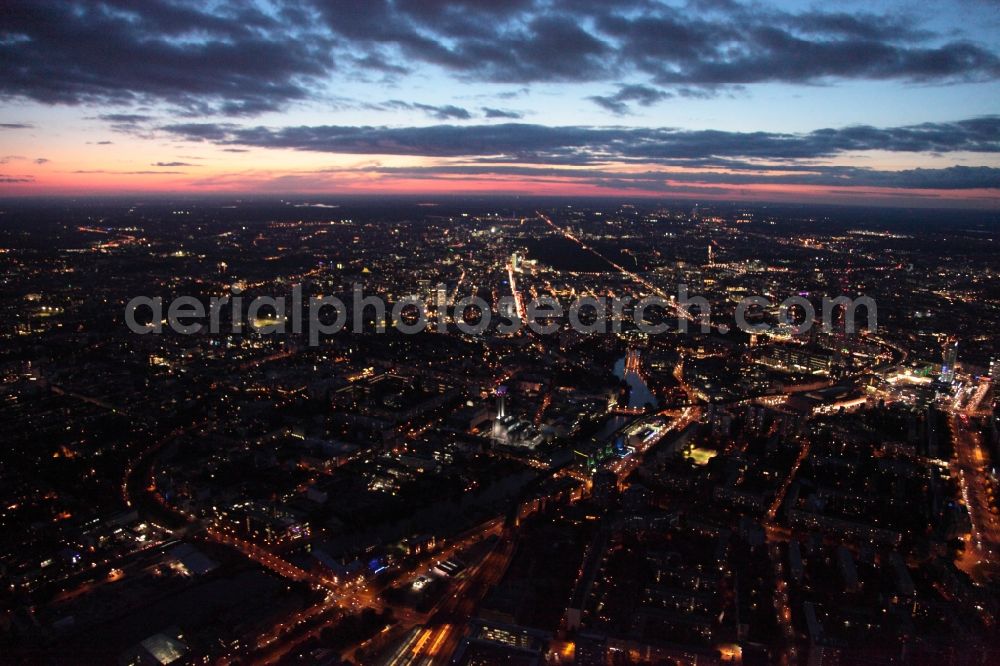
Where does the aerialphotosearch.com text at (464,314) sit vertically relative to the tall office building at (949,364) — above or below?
above

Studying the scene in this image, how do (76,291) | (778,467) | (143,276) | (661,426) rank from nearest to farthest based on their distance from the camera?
(778,467)
(661,426)
(76,291)
(143,276)

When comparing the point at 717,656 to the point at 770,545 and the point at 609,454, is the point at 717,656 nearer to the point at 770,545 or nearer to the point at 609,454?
the point at 770,545

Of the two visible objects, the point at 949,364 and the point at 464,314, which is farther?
the point at 464,314

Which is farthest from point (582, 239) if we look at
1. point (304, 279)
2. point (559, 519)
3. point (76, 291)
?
point (559, 519)

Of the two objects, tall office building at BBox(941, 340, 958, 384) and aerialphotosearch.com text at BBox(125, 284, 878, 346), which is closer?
tall office building at BBox(941, 340, 958, 384)

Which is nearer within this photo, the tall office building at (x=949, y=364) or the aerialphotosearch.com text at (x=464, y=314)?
the tall office building at (x=949, y=364)

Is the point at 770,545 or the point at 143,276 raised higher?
the point at 143,276

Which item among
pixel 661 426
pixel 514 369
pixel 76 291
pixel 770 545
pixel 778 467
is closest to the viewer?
pixel 770 545

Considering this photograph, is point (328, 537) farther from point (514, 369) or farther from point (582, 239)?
point (582, 239)

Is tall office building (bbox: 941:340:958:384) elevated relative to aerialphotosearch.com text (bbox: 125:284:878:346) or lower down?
lower down

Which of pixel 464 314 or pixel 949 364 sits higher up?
pixel 464 314

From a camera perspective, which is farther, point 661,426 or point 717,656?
point 661,426
